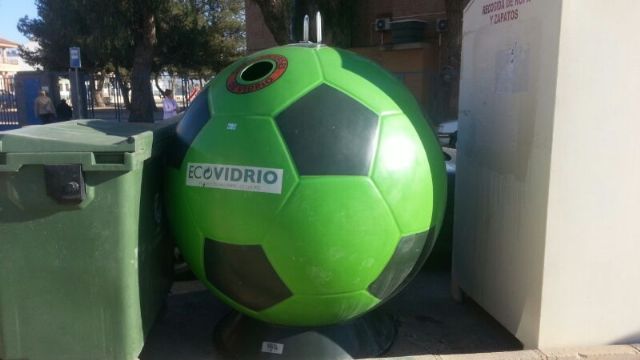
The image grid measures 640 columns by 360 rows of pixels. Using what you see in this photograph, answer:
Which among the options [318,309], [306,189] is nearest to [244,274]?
[318,309]

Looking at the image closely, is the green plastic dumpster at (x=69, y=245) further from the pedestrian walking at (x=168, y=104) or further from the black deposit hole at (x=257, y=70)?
the pedestrian walking at (x=168, y=104)

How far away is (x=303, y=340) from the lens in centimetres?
292

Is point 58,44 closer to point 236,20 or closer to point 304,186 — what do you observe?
point 236,20

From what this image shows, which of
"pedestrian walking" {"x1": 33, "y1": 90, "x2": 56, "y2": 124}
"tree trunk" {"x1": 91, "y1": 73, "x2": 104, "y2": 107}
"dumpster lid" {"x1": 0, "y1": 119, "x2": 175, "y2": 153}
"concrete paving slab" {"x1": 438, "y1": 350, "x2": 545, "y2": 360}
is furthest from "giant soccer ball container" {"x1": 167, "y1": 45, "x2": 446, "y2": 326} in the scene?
"tree trunk" {"x1": 91, "y1": 73, "x2": 104, "y2": 107}

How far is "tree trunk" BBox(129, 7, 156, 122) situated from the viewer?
1761 cm

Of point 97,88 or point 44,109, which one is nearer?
point 44,109

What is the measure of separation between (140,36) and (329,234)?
55.8 ft

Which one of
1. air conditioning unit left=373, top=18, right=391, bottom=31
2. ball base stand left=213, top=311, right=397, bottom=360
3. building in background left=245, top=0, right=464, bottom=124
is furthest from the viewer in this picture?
air conditioning unit left=373, top=18, right=391, bottom=31

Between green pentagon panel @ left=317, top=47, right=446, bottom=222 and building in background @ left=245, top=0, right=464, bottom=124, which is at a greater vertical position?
building in background @ left=245, top=0, right=464, bottom=124

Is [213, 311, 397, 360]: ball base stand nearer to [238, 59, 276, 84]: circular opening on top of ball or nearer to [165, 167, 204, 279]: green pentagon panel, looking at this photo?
[165, 167, 204, 279]: green pentagon panel

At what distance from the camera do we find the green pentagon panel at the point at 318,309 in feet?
8.59

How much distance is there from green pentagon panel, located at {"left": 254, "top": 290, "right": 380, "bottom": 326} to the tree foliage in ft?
50.0

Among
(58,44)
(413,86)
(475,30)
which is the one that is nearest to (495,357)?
(475,30)

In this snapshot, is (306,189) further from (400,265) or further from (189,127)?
(189,127)
